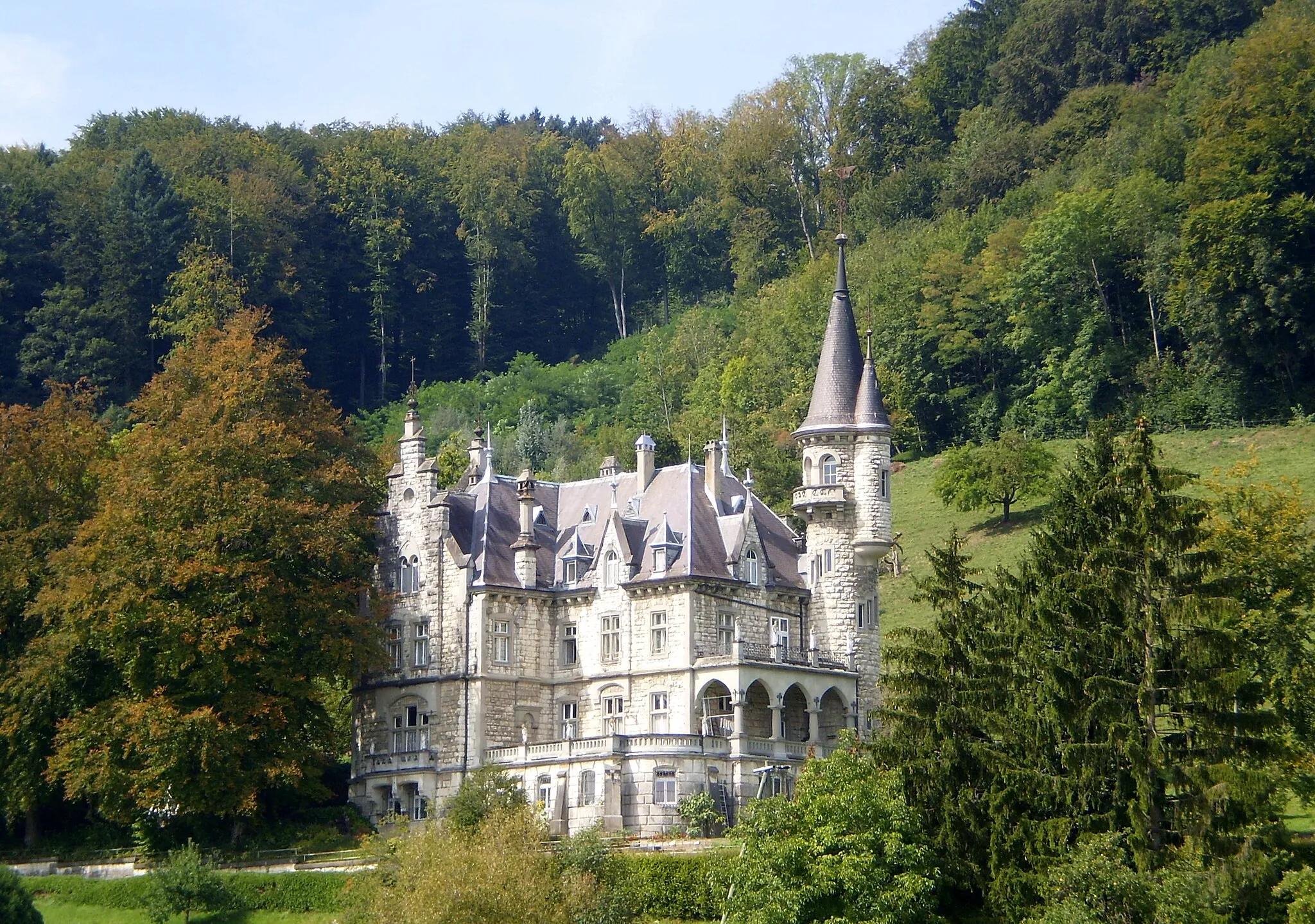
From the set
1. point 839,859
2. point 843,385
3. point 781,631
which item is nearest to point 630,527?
point 781,631

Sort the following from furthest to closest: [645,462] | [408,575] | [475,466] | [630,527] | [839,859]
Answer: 1. [475,466]
2. [645,462]
3. [408,575]
4. [630,527]
5. [839,859]

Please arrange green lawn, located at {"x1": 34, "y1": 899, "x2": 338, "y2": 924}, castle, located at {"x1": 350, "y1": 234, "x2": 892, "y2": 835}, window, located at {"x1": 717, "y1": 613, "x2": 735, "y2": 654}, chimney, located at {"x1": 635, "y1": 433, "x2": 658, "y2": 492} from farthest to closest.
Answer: chimney, located at {"x1": 635, "y1": 433, "x2": 658, "y2": 492}, window, located at {"x1": 717, "y1": 613, "x2": 735, "y2": 654}, castle, located at {"x1": 350, "y1": 234, "x2": 892, "y2": 835}, green lawn, located at {"x1": 34, "y1": 899, "x2": 338, "y2": 924}

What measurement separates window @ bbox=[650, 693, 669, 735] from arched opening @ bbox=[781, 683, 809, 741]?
3.81 metres

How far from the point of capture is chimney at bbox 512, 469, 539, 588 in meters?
66.7

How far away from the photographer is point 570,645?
6662cm

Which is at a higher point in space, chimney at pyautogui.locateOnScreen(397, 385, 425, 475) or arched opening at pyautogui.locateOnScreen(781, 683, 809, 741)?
chimney at pyautogui.locateOnScreen(397, 385, 425, 475)

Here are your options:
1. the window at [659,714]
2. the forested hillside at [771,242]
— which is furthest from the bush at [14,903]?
the forested hillside at [771,242]

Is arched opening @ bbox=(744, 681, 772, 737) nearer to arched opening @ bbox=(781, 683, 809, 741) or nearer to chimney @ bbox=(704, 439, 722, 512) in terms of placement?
arched opening @ bbox=(781, 683, 809, 741)

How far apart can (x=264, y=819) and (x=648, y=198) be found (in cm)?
6987

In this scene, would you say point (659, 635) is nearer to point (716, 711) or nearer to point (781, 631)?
point (716, 711)

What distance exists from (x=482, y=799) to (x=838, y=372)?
760 inches

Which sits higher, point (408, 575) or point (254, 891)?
point (408, 575)

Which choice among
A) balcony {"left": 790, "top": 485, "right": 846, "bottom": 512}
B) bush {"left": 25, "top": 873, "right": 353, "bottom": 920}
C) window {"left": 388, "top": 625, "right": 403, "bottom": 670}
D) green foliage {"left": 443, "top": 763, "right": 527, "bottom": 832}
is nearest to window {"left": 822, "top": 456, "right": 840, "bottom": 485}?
balcony {"left": 790, "top": 485, "right": 846, "bottom": 512}

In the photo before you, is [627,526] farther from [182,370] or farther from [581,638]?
[182,370]
